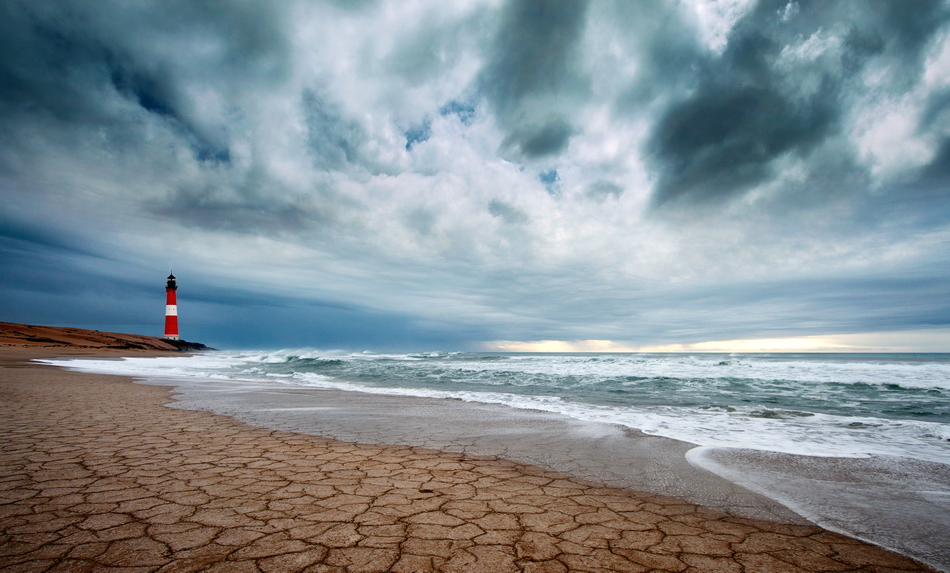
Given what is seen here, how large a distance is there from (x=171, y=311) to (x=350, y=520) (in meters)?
67.1

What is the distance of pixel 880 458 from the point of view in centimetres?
462

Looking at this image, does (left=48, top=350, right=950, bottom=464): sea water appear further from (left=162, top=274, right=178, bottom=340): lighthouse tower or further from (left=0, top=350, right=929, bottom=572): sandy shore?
(left=162, top=274, right=178, bottom=340): lighthouse tower

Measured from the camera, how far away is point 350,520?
8.72 feet

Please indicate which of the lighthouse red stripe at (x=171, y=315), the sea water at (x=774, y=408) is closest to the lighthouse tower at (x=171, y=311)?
the lighthouse red stripe at (x=171, y=315)

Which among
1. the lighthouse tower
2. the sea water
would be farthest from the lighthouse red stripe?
the sea water

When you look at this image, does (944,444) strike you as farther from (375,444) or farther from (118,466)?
(118,466)

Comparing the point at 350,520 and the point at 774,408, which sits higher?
the point at 350,520

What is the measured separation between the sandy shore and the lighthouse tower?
62.2 metres

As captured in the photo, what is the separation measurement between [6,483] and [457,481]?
351cm

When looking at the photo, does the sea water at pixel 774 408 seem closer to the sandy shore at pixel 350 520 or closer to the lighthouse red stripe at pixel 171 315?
the sandy shore at pixel 350 520

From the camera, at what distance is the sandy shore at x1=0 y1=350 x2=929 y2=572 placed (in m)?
2.18

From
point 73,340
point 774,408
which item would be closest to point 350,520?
point 774,408

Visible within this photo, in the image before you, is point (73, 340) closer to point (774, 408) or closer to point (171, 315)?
point (171, 315)

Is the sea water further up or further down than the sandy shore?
further down
